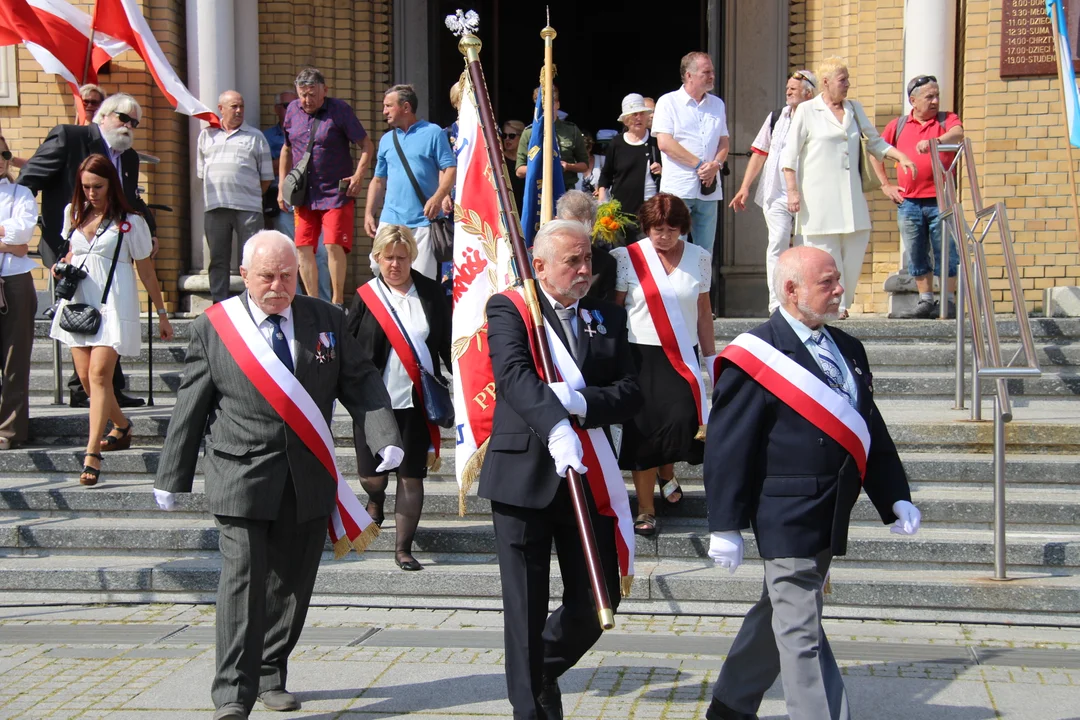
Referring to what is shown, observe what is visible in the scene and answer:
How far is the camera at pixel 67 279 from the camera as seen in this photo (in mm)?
8047

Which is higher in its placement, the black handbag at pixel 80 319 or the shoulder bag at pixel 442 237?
the shoulder bag at pixel 442 237

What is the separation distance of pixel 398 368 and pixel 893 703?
3.10 m

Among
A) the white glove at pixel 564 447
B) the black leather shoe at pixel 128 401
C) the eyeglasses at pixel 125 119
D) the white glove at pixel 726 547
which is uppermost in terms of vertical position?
the eyeglasses at pixel 125 119

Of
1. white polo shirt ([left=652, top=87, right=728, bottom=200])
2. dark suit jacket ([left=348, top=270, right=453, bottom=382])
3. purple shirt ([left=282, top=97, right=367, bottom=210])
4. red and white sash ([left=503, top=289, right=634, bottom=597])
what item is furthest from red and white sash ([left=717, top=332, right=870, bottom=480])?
purple shirt ([left=282, top=97, right=367, bottom=210])

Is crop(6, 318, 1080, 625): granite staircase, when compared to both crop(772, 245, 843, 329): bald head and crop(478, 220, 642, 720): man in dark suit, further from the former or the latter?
crop(772, 245, 843, 329): bald head

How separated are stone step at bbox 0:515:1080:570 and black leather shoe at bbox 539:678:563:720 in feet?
→ 7.32

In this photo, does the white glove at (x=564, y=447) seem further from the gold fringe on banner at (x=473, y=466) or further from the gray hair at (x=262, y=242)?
the gold fringe on banner at (x=473, y=466)

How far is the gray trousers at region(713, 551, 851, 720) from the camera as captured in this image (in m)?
4.32

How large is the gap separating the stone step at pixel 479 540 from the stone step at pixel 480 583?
5cm

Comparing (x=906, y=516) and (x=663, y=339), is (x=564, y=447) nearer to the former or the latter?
(x=906, y=516)

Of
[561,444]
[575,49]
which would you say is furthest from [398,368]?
Answer: [575,49]

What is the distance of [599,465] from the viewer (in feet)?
16.0

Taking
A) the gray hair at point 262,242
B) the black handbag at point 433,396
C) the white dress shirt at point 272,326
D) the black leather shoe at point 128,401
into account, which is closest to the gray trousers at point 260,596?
the white dress shirt at point 272,326

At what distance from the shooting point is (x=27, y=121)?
11523mm
